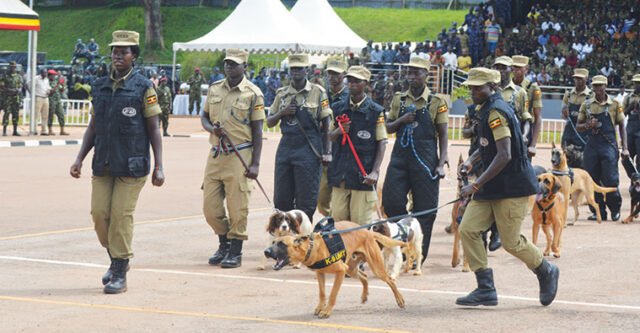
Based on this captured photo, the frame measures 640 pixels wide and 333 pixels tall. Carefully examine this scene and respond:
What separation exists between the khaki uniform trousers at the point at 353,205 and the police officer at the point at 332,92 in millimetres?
830

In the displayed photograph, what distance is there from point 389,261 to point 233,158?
1.89 metres

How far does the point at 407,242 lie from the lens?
1080cm

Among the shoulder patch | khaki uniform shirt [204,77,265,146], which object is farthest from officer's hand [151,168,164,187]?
the shoulder patch

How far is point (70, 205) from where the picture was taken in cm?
1625

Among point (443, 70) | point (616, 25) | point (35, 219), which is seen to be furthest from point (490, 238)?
point (616, 25)

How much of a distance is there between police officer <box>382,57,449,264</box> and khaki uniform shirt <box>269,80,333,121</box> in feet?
2.14

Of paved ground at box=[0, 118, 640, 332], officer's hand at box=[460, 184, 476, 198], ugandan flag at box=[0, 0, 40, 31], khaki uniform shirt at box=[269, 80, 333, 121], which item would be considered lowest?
paved ground at box=[0, 118, 640, 332]

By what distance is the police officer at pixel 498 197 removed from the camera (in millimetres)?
9070

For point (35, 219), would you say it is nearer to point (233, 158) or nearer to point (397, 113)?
point (233, 158)

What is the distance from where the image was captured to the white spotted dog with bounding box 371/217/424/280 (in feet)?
34.6

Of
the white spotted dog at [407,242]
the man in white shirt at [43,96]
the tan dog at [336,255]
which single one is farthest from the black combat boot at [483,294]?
the man in white shirt at [43,96]

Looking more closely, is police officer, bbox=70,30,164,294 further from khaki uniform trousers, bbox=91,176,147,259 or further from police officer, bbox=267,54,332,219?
police officer, bbox=267,54,332,219

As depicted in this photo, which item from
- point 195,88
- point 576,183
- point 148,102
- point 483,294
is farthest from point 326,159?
point 195,88

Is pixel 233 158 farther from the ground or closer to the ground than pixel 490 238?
farther from the ground
